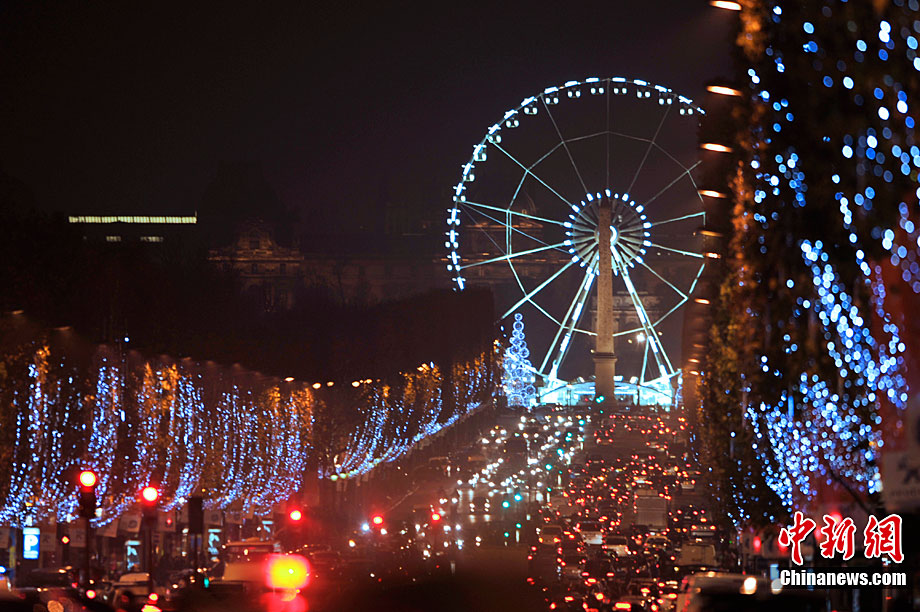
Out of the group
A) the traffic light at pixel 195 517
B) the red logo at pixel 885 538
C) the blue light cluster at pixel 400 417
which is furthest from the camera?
the blue light cluster at pixel 400 417

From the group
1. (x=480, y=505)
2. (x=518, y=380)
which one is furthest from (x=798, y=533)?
(x=518, y=380)

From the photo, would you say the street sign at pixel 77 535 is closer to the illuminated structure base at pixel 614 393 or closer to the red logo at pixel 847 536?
the red logo at pixel 847 536

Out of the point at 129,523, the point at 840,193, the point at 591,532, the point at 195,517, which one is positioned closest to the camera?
the point at 840,193

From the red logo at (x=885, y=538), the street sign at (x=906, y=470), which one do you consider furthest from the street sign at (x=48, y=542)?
the street sign at (x=906, y=470)

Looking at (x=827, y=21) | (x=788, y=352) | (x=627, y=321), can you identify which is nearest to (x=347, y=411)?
A: (x=788, y=352)

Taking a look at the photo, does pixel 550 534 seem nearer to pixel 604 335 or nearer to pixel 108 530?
pixel 108 530

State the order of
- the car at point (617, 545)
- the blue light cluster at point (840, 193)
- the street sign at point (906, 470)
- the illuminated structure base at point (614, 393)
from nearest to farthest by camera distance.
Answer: the street sign at point (906, 470), the blue light cluster at point (840, 193), the car at point (617, 545), the illuminated structure base at point (614, 393)

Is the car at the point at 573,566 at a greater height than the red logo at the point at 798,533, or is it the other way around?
the red logo at the point at 798,533

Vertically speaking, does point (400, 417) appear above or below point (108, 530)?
above

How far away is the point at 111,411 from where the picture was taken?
48250 mm

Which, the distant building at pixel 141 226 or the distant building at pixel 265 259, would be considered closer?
the distant building at pixel 141 226

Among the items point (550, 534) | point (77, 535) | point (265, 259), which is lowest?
point (550, 534)

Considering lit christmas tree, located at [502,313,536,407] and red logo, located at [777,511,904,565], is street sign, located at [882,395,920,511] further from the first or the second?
lit christmas tree, located at [502,313,536,407]

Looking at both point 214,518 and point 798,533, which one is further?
point 214,518
